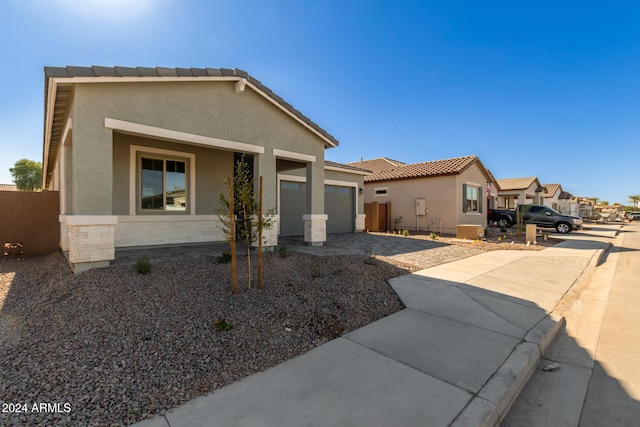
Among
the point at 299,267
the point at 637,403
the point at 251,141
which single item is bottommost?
the point at 637,403

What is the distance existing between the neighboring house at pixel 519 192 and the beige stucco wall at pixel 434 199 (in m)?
13.9

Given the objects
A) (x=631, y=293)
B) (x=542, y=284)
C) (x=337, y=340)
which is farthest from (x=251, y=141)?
(x=631, y=293)

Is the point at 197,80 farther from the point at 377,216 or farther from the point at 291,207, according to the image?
the point at 377,216

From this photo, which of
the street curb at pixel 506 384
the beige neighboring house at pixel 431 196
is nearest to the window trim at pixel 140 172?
the street curb at pixel 506 384

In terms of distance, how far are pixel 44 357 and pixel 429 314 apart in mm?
5189

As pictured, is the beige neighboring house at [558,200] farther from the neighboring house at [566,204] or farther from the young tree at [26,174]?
the young tree at [26,174]

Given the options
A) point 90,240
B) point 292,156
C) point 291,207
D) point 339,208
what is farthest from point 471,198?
point 90,240

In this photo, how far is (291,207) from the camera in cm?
1286

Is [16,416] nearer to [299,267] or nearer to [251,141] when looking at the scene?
[299,267]

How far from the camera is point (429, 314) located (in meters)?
4.82

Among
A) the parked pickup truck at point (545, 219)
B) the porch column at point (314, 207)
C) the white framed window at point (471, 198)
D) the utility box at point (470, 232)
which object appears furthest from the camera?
the parked pickup truck at point (545, 219)

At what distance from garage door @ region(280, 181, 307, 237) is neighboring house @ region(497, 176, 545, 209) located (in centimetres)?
2541

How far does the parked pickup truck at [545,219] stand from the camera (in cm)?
1969

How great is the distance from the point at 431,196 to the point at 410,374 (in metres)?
15.9
